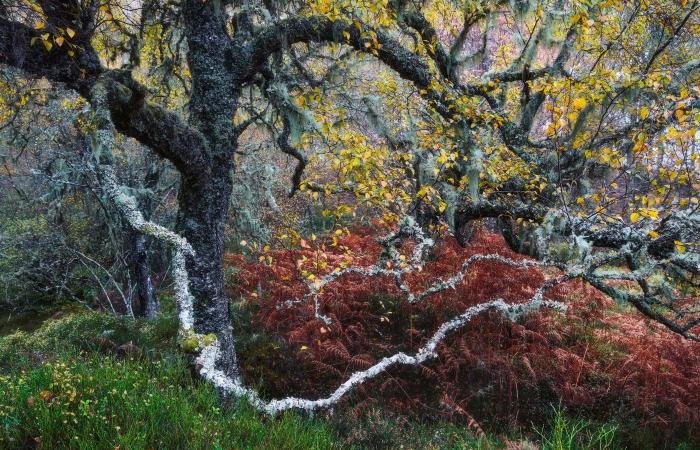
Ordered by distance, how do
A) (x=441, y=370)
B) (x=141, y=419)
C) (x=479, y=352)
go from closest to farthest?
(x=141, y=419) < (x=441, y=370) < (x=479, y=352)

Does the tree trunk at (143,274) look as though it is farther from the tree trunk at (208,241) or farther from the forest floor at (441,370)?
the tree trunk at (208,241)

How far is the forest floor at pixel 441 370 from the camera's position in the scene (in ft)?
13.9

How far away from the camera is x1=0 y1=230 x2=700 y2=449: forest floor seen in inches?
167

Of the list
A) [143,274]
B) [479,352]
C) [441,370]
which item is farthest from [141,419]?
[143,274]

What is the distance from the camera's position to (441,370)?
690 centimetres

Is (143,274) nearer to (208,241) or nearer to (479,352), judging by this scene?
(208,241)

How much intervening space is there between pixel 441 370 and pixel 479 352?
810 millimetres

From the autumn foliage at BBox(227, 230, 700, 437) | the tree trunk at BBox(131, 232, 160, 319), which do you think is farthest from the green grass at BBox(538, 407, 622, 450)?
the tree trunk at BBox(131, 232, 160, 319)

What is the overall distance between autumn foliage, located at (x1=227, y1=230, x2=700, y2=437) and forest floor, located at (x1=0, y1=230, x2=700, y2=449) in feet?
0.08

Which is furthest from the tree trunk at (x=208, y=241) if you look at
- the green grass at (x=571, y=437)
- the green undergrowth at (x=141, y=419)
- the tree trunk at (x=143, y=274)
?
the tree trunk at (x=143, y=274)

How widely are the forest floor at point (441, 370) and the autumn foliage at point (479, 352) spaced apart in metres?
0.02

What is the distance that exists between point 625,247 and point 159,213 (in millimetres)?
11431

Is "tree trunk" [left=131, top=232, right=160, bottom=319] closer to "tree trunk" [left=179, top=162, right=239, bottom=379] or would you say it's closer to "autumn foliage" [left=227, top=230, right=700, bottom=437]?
"autumn foliage" [left=227, top=230, right=700, bottom=437]

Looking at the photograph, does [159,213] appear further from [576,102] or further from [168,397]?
[576,102]
